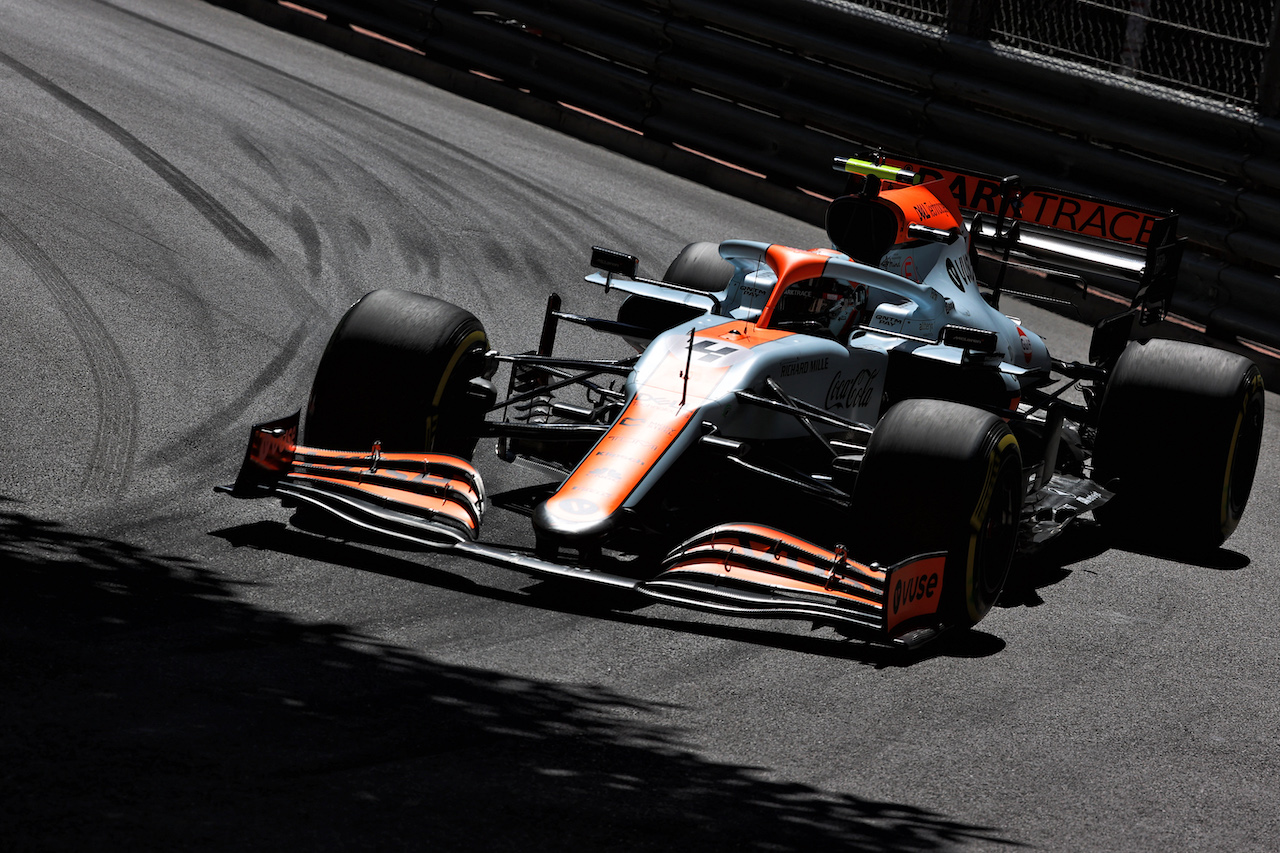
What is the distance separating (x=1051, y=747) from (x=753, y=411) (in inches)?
82.5

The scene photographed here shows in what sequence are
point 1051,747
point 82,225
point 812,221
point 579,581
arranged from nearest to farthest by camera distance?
point 1051,747
point 579,581
point 82,225
point 812,221

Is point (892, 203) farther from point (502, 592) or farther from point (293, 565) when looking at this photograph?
point (293, 565)

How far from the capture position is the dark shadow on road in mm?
3939

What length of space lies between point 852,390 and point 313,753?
3.84 meters

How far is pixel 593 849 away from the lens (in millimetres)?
4066

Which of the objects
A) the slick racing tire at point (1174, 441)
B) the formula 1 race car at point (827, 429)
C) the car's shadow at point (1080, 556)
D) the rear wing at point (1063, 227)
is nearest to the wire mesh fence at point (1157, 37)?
the rear wing at point (1063, 227)

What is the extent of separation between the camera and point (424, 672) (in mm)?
5129

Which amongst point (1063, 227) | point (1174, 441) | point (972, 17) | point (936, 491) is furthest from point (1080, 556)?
point (972, 17)

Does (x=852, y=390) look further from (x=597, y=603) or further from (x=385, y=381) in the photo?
(x=385, y=381)

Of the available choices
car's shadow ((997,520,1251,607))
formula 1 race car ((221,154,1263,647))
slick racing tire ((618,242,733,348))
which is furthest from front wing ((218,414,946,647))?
slick racing tire ((618,242,733,348))

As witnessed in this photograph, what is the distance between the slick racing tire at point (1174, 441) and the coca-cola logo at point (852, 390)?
148cm

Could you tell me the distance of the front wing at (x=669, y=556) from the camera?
5.68 meters

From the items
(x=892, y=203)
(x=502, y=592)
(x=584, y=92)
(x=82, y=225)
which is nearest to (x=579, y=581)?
(x=502, y=592)

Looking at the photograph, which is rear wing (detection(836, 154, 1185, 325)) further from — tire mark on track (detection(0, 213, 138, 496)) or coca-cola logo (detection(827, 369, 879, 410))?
tire mark on track (detection(0, 213, 138, 496))
